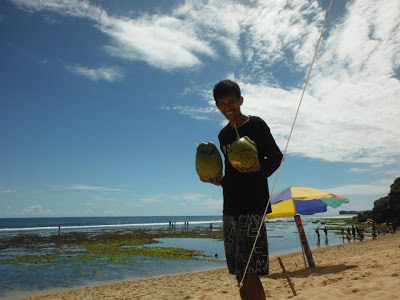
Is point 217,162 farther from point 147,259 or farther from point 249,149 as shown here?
point 147,259

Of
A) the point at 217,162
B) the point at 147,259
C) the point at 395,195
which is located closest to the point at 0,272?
the point at 147,259

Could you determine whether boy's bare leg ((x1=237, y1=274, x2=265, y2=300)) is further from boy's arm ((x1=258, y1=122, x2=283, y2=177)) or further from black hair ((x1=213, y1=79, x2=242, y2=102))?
black hair ((x1=213, y1=79, x2=242, y2=102))

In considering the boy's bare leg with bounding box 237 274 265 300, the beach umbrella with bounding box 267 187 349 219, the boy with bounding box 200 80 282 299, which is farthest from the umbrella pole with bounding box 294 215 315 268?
the boy's bare leg with bounding box 237 274 265 300

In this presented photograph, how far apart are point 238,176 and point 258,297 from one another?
921mm

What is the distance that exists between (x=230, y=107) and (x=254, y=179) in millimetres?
649

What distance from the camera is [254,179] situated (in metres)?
2.30

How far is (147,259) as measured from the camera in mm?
18000

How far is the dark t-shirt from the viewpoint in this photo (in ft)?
7.41

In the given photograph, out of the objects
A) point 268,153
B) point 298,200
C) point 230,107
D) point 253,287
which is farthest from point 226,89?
point 298,200

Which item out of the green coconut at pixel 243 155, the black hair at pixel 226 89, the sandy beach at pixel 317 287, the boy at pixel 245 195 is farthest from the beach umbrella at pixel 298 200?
the green coconut at pixel 243 155

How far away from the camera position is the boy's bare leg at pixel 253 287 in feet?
6.76

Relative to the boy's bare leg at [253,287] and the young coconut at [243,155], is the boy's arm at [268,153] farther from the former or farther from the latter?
the boy's bare leg at [253,287]

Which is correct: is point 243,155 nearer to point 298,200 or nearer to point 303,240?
point 298,200

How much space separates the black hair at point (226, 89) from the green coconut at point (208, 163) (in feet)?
1.52
